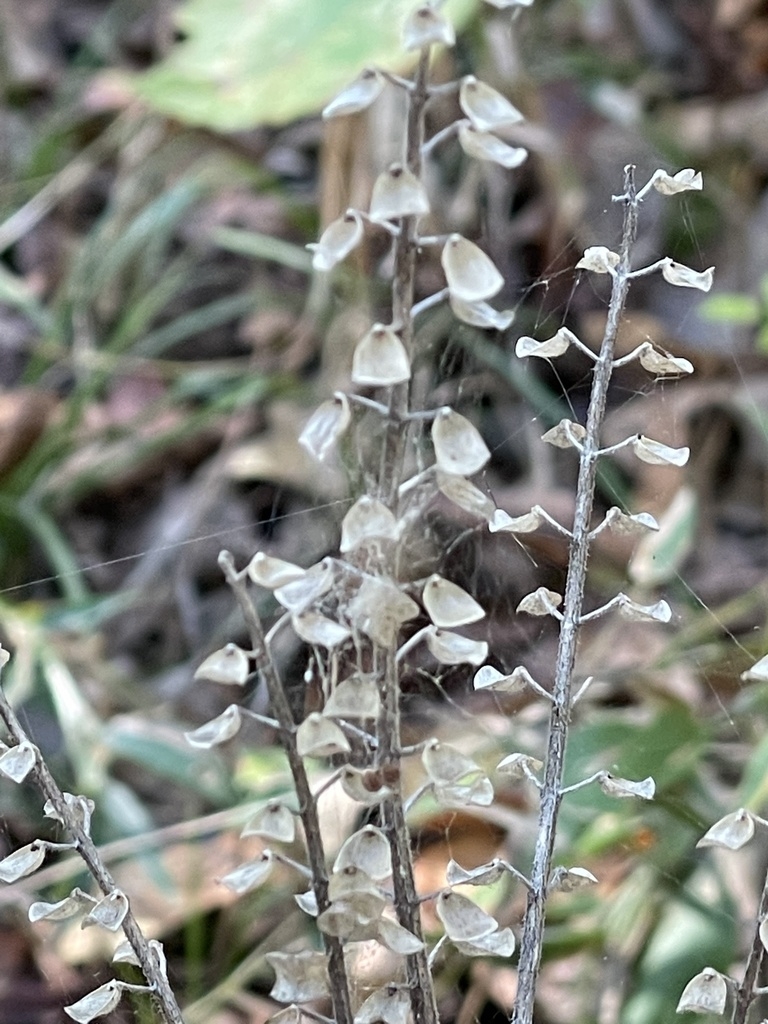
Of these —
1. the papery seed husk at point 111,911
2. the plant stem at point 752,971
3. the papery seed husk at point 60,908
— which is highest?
the papery seed husk at point 111,911

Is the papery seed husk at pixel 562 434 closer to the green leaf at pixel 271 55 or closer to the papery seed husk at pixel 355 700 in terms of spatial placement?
the papery seed husk at pixel 355 700

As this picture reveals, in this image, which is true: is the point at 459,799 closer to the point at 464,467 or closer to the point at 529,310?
the point at 464,467

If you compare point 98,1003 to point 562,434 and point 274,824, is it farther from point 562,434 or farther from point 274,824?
point 562,434

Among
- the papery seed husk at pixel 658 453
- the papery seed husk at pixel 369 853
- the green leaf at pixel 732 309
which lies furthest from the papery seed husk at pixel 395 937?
the green leaf at pixel 732 309

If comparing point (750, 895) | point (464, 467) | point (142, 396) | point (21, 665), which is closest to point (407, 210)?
point (464, 467)

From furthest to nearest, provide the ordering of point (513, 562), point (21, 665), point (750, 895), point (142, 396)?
point (142, 396) → point (21, 665) → point (750, 895) → point (513, 562)

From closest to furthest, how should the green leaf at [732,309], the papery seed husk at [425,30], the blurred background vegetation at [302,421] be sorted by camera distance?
the papery seed husk at [425,30] → the blurred background vegetation at [302,421] → the green leaf at [732,309]
